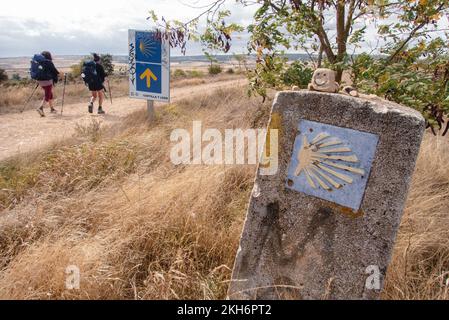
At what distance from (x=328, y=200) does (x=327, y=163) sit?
0.67 ft

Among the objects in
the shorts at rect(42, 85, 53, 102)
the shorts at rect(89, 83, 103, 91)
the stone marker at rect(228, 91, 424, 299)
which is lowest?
the stone marker at rect(228, 91, 424, 299)

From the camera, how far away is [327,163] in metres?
1.72

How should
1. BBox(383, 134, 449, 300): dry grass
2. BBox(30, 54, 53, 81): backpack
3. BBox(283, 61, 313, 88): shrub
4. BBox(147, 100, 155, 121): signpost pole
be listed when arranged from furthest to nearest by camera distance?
BBox(30, 54, 53, 81): backpack
BBox(147, 100, 155, 121): signpost pole
BBox(283, 61, 313, 88): shrub
BBox(383, 134, 449, 300): dry grass

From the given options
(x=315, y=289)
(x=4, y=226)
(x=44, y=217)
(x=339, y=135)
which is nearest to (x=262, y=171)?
(x=339, y=135)

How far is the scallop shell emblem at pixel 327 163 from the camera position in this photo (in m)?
1.66

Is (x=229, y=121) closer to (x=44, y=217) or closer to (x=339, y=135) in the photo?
(x=44, y=217)

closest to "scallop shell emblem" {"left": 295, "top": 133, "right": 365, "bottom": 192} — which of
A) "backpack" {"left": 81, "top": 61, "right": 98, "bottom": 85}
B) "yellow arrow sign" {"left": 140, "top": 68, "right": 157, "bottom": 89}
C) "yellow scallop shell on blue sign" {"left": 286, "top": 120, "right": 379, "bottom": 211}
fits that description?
"yellow scallop shell on blue sign" {"left": 286, "top": 120, "right": 379, "bottom": 211}

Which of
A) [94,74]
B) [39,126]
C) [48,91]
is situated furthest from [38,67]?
[39,126]

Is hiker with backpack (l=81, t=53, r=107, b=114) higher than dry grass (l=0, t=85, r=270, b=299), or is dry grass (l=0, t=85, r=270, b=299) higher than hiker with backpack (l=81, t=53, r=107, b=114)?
hiker with backpack (l=81, t=53, r=107, b=114)

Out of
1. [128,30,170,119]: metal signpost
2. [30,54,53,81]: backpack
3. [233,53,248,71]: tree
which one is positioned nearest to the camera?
[233,53,248,71]: tree

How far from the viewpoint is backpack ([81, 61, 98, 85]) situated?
8000 millimetres

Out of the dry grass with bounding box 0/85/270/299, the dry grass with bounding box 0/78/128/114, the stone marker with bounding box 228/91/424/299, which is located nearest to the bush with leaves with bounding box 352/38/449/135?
the stone marker with bounding box 228/91/424/299

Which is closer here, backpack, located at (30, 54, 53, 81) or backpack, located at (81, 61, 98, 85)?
backpack, located at (30, 54, 53, 81)

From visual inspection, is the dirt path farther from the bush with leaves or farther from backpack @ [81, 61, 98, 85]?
the bush with leaves
